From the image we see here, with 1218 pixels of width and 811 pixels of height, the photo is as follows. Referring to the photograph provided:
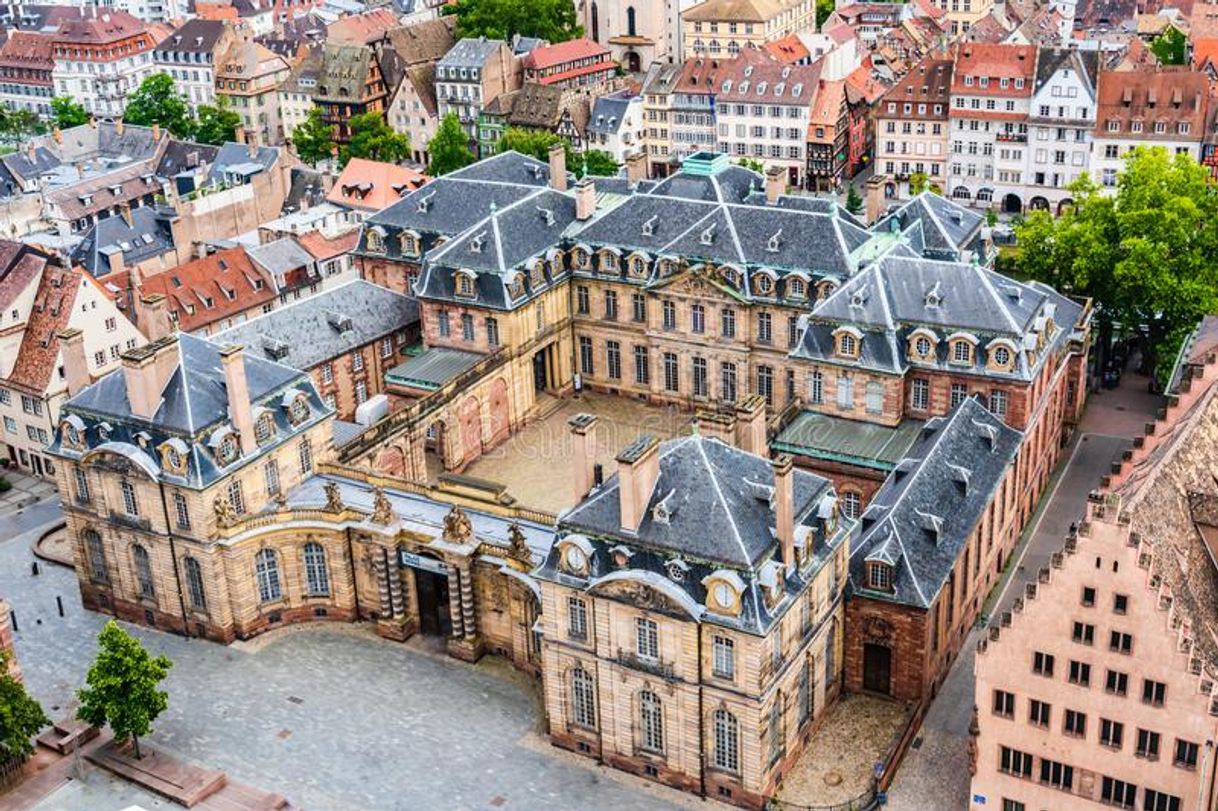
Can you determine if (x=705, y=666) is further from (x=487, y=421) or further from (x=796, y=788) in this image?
(x=487, y=421)

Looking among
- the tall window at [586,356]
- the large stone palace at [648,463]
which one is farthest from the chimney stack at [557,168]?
the tall window at [586,356]

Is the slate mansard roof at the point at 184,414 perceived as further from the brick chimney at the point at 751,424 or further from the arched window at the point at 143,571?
the brick chimney at the point at 751,424

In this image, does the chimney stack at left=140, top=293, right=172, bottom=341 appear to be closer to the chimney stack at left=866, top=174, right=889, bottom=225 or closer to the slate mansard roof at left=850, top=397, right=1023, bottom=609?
the slate mansard roof at left=850, top=397, right=1023, bottom=609

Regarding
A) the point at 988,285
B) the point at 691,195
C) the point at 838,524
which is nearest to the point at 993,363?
the point at 988,285

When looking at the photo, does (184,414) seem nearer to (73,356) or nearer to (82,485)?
(73,356)

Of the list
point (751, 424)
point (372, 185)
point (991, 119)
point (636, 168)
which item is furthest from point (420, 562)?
point (991, 119)

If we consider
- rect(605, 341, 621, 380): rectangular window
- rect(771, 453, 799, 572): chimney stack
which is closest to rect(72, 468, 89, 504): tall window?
rect(771, 453, 799, 572): chimney stack
